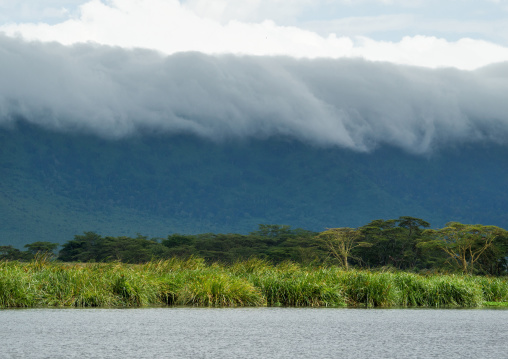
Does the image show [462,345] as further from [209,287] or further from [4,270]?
[4,270]

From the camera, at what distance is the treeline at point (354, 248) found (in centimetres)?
8350

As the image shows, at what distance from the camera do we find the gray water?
11547 mm

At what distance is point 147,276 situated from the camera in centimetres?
2700

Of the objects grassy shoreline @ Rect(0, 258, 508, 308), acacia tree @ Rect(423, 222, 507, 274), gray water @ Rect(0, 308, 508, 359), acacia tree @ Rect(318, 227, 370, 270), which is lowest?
gray water @ Rect(0, 308, 508, 359)

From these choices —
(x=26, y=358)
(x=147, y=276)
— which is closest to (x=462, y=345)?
(x=26, y=358)

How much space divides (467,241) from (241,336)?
239ft

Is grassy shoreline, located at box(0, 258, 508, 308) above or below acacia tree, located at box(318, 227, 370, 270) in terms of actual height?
below

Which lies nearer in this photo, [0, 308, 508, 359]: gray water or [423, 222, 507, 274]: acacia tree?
[0, 308, 508, 359]: gray water

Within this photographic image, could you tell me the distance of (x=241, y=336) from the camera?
554 inches

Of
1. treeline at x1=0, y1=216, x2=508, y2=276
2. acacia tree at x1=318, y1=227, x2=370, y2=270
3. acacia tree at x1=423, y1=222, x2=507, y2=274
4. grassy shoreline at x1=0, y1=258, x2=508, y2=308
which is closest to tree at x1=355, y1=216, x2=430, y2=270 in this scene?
treeline at x1=0, y1=216, x2=508, y2=276

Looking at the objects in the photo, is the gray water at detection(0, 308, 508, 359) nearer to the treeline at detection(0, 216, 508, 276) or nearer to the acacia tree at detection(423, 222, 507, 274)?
the treeline at detection(0, 216, 508, 276)

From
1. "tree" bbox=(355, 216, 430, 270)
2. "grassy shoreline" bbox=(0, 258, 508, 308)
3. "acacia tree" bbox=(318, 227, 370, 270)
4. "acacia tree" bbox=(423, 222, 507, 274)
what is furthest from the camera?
"acacia tree" bbox=(318, 227, 370, 270)

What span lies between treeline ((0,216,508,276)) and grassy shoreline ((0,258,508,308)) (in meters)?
48.1

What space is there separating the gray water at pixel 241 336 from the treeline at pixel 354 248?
5996 cm
